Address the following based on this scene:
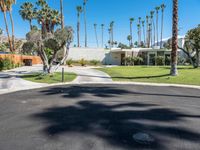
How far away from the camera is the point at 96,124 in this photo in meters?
6.34

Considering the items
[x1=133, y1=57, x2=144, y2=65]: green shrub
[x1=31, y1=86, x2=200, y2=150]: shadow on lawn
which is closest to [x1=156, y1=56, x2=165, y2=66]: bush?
[x1=133, y1=57, x2=144, y2=65]: green shrub

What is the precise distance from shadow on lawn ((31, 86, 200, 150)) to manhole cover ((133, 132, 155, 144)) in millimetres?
114

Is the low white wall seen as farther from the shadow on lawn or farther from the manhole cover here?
the manhole cover

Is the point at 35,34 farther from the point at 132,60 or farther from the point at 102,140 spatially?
the point at 132,60

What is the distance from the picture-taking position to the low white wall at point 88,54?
1642 inches

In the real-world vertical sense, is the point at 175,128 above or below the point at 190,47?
below

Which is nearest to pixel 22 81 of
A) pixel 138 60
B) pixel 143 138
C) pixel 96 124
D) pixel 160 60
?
pixel 96 124

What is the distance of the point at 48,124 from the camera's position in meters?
6.36

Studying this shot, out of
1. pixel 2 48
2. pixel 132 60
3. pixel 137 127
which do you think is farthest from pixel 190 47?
pixel 2 48

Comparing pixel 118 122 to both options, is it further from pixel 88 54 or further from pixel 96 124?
pixel 88 54

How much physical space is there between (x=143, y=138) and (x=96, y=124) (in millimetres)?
1575

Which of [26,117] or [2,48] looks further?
[2,48]

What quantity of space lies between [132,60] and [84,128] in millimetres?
34527

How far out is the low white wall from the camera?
4172 centimetres
